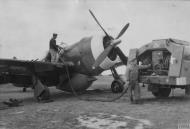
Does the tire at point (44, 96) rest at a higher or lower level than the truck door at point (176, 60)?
lower

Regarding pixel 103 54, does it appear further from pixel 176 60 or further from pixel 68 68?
pixel 176 60

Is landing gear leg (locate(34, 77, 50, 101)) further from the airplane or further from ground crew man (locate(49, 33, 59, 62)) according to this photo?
ground crew man (locate(49, 33, 59, 62))

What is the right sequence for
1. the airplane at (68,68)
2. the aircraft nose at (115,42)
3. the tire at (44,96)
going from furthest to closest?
the aircraft nose at (115,42) < the airplane at (68,68) < the tire at (44,96)

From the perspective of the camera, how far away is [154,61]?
10984mm

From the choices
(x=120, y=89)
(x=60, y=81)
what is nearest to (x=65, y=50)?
(x=60, y=81)

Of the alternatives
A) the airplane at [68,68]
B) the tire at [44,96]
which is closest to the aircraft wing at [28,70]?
the airplane at [68,68]

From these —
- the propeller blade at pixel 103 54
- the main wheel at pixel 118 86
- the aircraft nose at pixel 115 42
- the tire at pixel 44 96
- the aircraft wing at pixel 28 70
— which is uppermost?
the aircraft nose at pixel 115 42

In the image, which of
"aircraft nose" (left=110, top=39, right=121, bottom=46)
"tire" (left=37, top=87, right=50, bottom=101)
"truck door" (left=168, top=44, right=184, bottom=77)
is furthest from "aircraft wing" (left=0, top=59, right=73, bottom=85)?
"truck door" (left=168, top=44, right=184, bottom=77)

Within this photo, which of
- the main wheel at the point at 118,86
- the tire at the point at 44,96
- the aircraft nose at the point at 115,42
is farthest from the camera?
the main wheel at the point at 118,86

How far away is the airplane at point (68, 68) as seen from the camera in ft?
39.9

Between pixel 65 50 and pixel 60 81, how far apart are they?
55.1 inches

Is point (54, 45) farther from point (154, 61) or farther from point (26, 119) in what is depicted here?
point (26, 119)

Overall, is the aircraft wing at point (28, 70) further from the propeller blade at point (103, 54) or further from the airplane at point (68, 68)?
the propeller blade at point (103, 54)

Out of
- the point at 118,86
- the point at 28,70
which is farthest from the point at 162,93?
the point at 28,70
